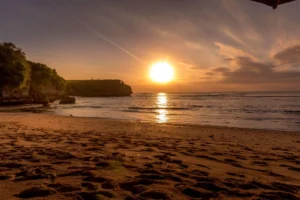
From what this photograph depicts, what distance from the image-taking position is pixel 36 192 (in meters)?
3.11

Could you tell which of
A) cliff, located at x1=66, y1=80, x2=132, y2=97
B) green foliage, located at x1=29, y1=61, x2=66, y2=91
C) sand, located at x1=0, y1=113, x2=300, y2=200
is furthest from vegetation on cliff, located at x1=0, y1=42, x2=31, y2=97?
cliff, located at x1=66, y1=80, x2=132, y2=97

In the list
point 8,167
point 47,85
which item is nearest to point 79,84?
point 47,85

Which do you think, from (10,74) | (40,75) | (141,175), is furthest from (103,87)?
(141,175)

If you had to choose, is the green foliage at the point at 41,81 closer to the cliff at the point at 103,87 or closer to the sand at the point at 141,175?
the sand at the point at 141,175

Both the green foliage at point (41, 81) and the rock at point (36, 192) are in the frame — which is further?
the green foliage at point (41, 81)

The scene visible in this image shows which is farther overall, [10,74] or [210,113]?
A: [10,74]

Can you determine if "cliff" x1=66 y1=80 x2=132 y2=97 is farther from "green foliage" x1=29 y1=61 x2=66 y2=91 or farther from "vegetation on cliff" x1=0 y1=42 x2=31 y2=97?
Result: "vegetation on cliff" x1=0 y1=42 x2=31 y2=97

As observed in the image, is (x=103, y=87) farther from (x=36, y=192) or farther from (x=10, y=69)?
(x=36, y=192)

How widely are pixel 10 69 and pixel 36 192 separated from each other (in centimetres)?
4182

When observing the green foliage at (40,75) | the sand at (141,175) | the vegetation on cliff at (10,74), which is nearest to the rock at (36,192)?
the sand at (141,175)

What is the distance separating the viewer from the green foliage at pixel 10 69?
36.6m

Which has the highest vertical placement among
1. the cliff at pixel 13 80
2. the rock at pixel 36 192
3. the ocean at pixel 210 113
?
the cliff at pixel 13 80

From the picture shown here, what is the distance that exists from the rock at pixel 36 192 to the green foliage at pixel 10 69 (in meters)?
38.9

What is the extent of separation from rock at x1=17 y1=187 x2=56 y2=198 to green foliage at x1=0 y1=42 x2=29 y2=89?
1530 inches
